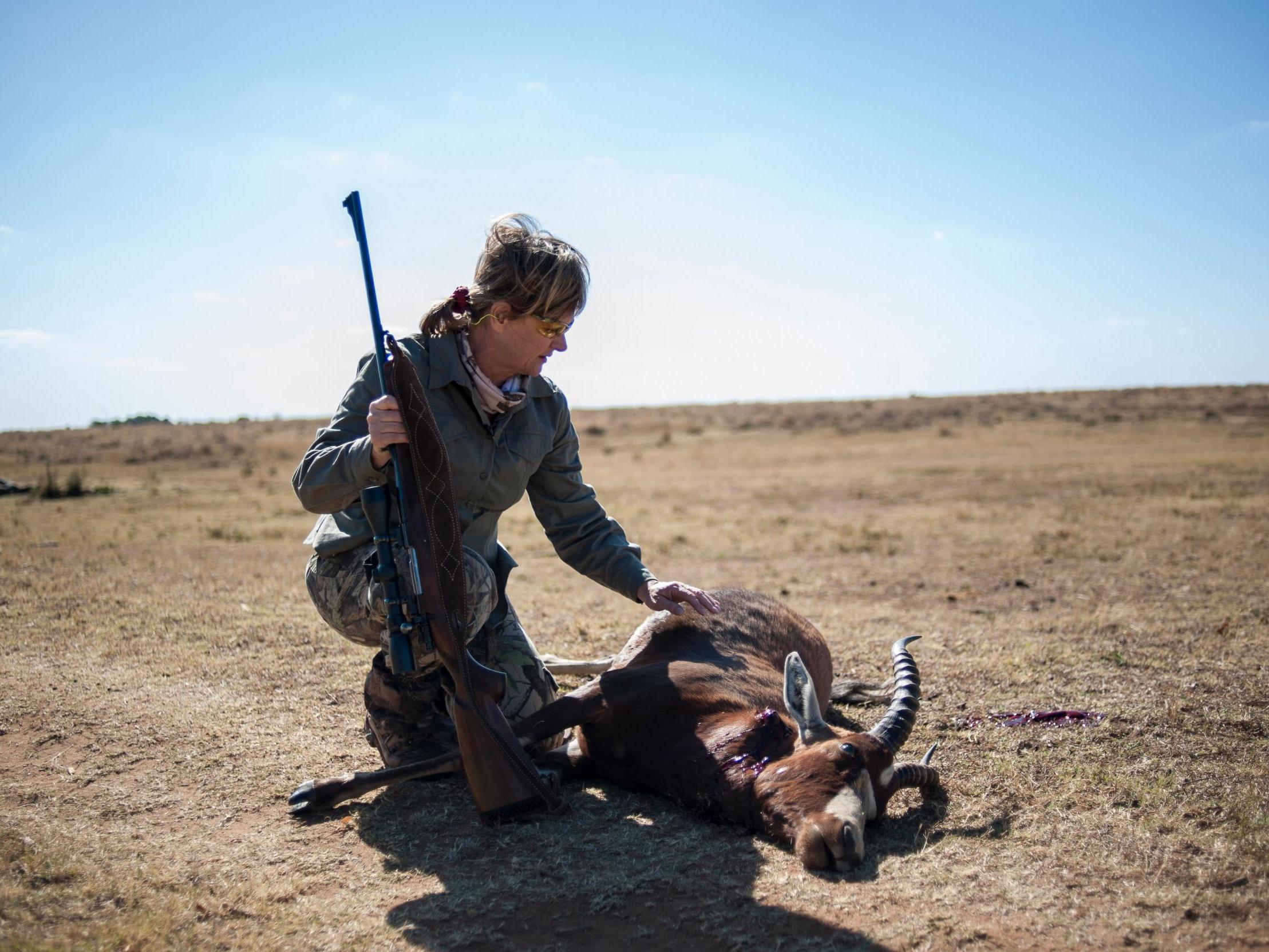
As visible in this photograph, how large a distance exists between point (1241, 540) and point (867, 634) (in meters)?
5.91

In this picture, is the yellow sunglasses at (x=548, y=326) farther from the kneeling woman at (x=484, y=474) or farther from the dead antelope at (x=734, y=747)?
the dead antelope at (x=734, y=747)

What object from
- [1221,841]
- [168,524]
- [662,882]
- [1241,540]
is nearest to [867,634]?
[1221,841]

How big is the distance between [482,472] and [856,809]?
2.11m

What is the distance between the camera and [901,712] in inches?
159

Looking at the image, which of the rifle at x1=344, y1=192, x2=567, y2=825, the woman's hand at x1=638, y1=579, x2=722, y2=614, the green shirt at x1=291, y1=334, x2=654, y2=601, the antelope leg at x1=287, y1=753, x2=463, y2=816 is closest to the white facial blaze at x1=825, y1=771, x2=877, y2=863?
the woman's hand at x1=638, y1=579, x2=722, y2=614

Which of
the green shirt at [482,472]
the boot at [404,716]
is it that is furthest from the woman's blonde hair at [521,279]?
the boot at [404,716]

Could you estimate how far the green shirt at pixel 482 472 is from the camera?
4.00m

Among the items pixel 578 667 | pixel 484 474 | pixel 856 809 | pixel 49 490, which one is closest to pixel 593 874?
pixel 856 809

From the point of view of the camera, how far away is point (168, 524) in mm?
13273

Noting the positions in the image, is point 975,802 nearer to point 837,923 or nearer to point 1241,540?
point 837,923

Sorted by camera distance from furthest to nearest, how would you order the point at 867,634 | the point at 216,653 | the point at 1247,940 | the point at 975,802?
the point at 867,634, the point at 216,653, the point at 975,802, the point at 1247,940

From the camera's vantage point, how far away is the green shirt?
13.1 ft

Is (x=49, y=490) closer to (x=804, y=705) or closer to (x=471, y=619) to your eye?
(x=471, y=619)

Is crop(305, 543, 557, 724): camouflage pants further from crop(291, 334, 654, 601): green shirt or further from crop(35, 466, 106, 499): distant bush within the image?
crop(35, 466, 106, 499): distant bush
